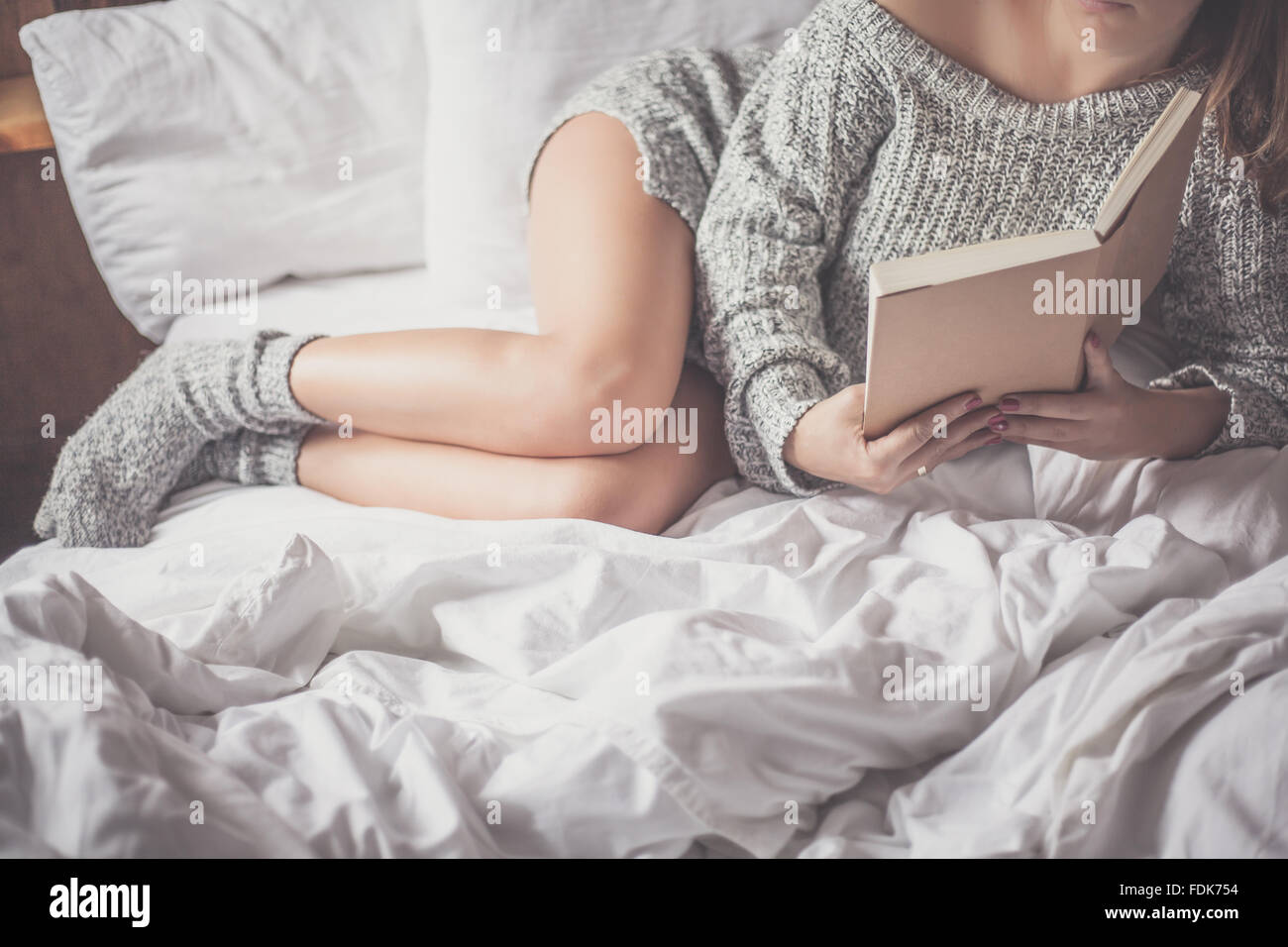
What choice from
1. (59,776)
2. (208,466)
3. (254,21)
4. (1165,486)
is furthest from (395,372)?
(1165,486)

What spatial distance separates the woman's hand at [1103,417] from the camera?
0.77 metres

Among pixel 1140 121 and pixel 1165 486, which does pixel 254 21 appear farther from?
pixel 1165 486

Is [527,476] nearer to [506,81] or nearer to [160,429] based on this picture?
[160,429]

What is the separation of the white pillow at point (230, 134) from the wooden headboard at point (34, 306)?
0.18ft

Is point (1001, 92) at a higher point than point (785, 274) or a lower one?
higher

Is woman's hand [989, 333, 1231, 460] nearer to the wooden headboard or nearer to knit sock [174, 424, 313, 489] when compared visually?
knit sock [174, 424, 313, 489]

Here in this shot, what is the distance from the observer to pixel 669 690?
0.64m

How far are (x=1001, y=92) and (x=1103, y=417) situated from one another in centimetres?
34

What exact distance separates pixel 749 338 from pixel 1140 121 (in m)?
0.41

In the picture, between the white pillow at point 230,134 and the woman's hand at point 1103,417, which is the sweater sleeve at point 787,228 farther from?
the white pillow at point 230,134

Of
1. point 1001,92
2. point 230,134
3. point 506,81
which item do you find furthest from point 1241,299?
point 230,134

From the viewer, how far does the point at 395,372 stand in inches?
36.6

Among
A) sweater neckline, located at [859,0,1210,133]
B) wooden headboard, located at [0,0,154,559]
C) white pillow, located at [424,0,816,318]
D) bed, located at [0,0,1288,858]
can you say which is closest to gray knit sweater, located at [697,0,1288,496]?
sweater neckline, located at [859,0,1210,133]

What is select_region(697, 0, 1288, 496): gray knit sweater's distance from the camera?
909 mm
